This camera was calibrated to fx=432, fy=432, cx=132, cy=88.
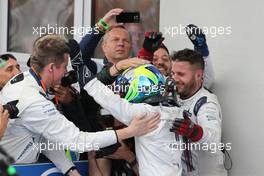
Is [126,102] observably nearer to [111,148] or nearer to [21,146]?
[111,148]

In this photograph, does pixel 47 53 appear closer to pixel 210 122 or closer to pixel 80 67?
pixel 80 67

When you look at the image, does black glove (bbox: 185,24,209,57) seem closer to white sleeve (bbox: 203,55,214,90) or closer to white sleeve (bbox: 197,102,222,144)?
white sleeve (bbox: 203,55,214,90)

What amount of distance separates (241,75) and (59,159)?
1.10 metres

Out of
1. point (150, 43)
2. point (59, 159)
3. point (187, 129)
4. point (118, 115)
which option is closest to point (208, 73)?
point (150, 43)

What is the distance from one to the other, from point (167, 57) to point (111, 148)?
0.82m

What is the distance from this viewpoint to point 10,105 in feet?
5.59

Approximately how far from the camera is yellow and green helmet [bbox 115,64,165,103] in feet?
6.05

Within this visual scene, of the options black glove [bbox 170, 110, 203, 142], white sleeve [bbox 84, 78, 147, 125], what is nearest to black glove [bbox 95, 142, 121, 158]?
white sleeve [bbox 84, 78, 147, 125]

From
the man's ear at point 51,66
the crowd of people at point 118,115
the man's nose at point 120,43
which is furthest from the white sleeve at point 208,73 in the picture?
the man's ear at point 51,66

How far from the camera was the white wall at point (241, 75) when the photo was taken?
2.30m

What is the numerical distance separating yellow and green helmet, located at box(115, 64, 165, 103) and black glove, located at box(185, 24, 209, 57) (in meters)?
0.48

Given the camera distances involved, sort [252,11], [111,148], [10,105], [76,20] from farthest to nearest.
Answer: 1. [76,20]
2. [252,11]
3. [111,148]
4. [10,105]

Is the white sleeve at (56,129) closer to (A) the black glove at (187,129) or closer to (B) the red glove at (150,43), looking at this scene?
(A) the black glove at (187,129)

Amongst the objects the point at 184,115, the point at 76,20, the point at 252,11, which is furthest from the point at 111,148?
the point at 76,20
